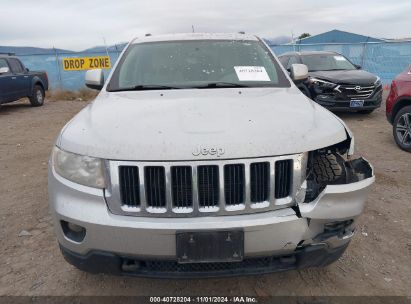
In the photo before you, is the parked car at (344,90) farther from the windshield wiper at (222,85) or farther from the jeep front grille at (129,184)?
the jeep front grille at (129,184)

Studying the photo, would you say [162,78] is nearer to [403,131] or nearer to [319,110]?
[319,110]

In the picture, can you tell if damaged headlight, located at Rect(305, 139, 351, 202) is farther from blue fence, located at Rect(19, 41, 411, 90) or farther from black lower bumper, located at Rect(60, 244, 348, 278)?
blue fence, located at Rect(19, 41, 411, 90)

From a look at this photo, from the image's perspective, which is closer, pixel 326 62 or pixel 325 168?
pixel 325 168

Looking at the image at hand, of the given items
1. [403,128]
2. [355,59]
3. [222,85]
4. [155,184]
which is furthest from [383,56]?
[155,184]

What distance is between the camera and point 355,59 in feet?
51.1

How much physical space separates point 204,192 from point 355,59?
1556cm

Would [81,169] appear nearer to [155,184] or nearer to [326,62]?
[155,184]

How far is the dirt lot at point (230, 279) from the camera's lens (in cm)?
252

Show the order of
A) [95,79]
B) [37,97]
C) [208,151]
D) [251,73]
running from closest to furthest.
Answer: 1. [208,151]
2. [251,73]
3. [95,79]
4. [37,97]

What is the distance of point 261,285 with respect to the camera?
2.55 m

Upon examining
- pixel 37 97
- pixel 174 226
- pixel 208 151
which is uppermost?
pixel 208 151

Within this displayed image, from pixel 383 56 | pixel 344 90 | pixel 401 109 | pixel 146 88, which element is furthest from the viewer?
pixel 383 56

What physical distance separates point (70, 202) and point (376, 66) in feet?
51.7

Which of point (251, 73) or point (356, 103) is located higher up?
point (251, 73)
